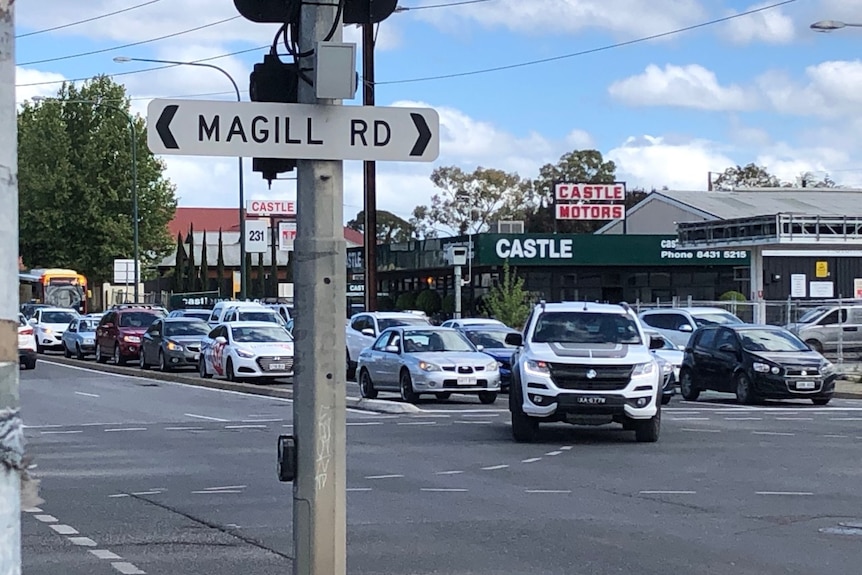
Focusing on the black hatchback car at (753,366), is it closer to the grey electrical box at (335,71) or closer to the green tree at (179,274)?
the grey electrical box at (335,71)

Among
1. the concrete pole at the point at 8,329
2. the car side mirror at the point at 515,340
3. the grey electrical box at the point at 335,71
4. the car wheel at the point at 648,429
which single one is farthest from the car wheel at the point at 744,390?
the concrete pole at the point at 8,329

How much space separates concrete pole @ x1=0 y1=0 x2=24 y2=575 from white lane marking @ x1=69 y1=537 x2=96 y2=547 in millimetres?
7569

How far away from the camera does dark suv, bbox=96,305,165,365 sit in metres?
43.3

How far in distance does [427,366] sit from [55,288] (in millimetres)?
50940

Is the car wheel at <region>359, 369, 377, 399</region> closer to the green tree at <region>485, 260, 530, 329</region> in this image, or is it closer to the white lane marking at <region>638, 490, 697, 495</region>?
the white lane marking at <region>638, 490, 697, 495</region>

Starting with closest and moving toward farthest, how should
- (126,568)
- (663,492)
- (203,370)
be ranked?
(126,568), (663,492), (203,370)

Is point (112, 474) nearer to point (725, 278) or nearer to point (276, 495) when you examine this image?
point (276, 495)

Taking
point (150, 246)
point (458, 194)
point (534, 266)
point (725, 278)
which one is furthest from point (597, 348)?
point (458, 194)

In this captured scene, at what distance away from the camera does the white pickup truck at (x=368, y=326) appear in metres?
36.4

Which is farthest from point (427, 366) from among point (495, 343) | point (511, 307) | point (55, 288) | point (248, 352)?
point (55, 288)

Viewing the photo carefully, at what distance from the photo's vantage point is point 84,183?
7669 centimetres

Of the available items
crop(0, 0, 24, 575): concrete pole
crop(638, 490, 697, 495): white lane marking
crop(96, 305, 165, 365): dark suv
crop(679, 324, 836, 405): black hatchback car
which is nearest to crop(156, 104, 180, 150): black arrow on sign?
crop(0, 0, 24, 575): concrete pole

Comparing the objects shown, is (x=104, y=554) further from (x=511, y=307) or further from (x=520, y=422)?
(x=511, y=307)

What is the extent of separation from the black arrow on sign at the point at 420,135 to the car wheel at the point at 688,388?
74.8ft
